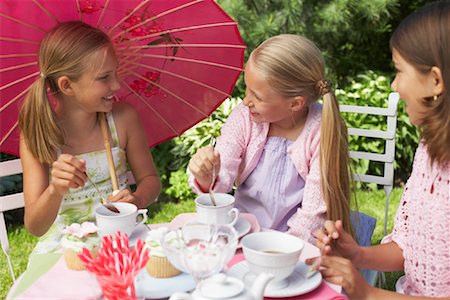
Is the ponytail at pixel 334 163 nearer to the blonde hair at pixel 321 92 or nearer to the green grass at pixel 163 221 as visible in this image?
the blonde hair at pixel 321 92

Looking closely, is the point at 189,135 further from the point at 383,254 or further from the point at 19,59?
the point at 383,254

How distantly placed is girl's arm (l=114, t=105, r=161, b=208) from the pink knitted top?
1127mm

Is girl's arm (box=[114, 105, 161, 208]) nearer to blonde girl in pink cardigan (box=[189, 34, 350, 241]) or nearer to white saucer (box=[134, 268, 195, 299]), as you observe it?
blonde girl in pink cardigan (box=[189, 34, 350, 241])

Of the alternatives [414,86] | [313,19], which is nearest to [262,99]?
[414,86]

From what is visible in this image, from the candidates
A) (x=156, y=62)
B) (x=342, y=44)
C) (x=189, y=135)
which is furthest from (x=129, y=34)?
(x=342, y=44)

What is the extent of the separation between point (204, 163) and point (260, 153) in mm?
458

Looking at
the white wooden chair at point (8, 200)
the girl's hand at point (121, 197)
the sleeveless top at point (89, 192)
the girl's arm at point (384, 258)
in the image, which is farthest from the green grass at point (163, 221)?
the girl's hand at point (121, 197)

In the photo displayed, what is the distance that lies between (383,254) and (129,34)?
1.42 meters

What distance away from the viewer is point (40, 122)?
238 centimetres

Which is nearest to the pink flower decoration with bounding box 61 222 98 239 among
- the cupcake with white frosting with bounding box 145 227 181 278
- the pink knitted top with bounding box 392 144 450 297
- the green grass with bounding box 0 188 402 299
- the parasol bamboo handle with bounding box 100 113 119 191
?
the cupcake with white frosting with bounding box 145 227 181 278

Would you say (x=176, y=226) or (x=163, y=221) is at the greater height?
(x=176, y=226)

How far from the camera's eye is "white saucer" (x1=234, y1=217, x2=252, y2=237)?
1966 mm

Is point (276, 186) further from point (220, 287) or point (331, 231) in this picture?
point (220, 287)

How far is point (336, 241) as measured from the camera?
2021mm
